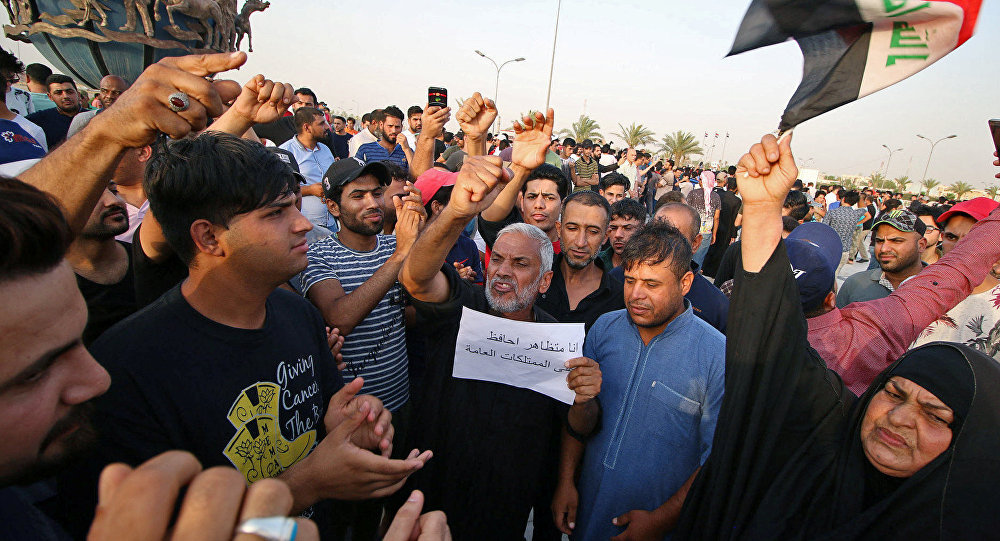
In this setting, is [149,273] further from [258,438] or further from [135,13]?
[135,13]

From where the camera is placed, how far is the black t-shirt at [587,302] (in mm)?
3076

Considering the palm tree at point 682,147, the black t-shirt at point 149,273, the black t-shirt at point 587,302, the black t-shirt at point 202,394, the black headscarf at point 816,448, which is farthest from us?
the palm tree at point 682,147

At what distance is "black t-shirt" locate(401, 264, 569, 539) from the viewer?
6.95ft

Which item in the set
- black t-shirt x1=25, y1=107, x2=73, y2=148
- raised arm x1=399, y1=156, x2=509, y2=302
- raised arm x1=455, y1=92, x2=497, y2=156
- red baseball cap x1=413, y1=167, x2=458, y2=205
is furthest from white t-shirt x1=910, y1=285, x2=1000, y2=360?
black t-shirt x1=25, y1=107, x2=73, y2=148

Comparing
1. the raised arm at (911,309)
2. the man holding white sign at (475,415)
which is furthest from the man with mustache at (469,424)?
the raised arm at (911,309)

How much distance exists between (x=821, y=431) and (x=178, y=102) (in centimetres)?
218

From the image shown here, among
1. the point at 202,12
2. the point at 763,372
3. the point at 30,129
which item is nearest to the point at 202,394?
the point at 763,372

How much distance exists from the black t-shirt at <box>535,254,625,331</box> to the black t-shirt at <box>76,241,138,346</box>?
83.2 inches

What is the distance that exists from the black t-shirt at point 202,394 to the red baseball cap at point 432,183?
7.21 feet

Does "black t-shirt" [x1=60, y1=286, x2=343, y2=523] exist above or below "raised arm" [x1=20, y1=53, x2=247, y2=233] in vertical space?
below

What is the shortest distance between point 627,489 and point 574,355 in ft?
2.19

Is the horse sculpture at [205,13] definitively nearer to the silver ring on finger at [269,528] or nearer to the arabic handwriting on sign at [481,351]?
the arabic handwriting on sign at [481,351]

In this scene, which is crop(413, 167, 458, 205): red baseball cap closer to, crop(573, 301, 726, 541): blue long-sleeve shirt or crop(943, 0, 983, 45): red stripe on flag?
crop(573, 301, 726, 541): blue long-sleeve shirt

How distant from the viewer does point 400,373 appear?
2750 mm
